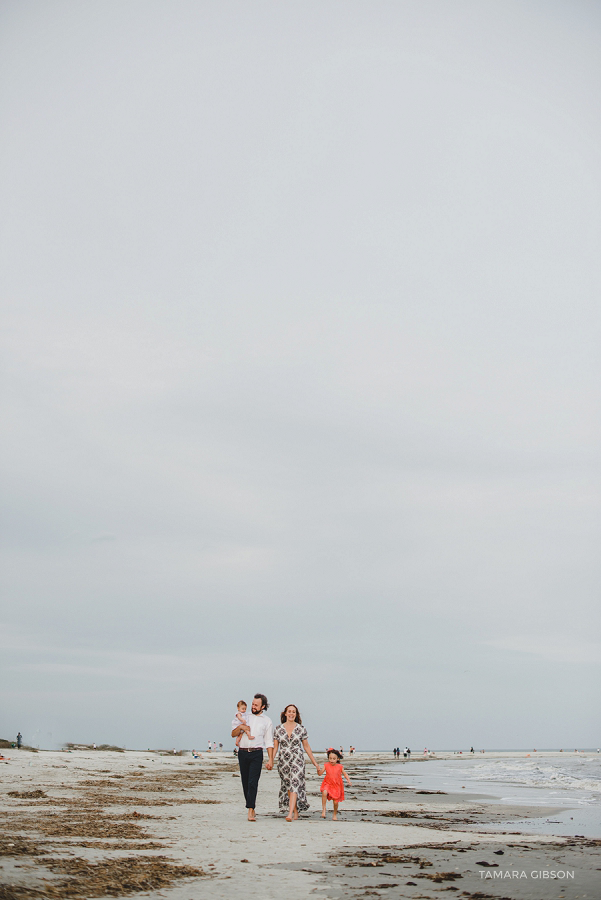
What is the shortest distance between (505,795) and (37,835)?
76.3ft

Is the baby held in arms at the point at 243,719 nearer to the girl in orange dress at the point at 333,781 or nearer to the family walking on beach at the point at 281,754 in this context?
the family walking on beach at the point at 281,754

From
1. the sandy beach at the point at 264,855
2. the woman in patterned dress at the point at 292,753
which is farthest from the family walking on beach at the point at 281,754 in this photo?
the sandy beach at the point at 264,855

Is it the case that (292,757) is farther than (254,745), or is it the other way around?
(292,757)

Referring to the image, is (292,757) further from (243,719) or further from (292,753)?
(243,719)

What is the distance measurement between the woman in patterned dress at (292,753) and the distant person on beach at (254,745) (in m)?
0.68

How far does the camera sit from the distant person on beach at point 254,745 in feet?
41.7

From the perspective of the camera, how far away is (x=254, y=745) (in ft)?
41.7

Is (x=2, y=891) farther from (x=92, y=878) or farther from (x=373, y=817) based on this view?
(x=373, y=817)

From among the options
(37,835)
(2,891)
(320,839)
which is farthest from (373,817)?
(2,891)

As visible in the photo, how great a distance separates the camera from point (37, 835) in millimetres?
9969

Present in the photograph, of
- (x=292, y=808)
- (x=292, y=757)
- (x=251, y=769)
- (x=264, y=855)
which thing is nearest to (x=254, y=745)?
(x=251, y=769)

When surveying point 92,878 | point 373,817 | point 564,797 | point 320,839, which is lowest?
point 564,797

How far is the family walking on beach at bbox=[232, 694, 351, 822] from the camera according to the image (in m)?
12.8

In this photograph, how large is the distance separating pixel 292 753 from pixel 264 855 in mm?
4508
